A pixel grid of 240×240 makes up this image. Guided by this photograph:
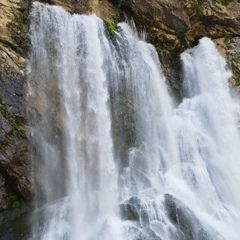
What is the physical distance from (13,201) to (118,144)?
412 centimetres

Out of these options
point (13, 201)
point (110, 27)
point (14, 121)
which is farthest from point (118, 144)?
point (110, 27)

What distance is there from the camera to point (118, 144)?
12258 mm

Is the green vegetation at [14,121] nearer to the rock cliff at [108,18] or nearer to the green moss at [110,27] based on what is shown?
the rock cliff at [108,18]

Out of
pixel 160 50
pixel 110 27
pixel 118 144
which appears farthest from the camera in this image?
pixel 160 50

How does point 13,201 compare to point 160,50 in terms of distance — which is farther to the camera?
point 160,50

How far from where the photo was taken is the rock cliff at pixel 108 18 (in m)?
10.0

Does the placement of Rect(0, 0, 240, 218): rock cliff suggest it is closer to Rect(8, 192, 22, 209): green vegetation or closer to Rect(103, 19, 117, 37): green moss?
Rect(8, 192, 22, 209): green vegetation

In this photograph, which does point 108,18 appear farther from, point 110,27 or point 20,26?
point 20,26

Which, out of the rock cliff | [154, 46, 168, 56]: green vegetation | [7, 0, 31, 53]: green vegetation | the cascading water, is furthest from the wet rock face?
[154, 46, 168, 56]: green vegetation

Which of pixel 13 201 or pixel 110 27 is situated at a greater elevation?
pixel 110 27

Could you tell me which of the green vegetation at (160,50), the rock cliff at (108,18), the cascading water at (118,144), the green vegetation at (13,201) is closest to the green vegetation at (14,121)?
the rock cliff at (108,18)

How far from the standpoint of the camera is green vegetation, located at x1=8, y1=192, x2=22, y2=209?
389 inches

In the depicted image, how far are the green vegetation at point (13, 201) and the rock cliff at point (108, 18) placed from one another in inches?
1.2

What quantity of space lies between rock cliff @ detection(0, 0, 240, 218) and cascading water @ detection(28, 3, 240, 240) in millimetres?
409
